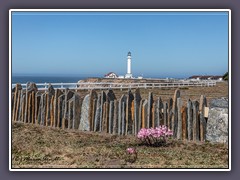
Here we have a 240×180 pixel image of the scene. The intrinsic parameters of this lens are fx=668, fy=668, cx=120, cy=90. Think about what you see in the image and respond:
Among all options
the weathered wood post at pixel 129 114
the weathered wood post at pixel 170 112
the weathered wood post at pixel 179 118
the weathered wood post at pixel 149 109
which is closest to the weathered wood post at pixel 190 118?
the weathered wood post at pixel 179 118

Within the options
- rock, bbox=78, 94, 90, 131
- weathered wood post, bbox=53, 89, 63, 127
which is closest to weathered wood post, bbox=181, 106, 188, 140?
rock, bbox=78, 94, 90, 131

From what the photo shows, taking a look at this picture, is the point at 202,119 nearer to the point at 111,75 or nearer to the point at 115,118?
the point at 115,118

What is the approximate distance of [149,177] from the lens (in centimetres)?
1013

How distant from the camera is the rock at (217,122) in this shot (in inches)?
413

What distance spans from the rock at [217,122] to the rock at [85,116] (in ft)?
6.76

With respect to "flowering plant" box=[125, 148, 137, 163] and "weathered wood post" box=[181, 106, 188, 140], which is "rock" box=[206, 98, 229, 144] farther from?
"flowering plant" box=[125, 148, 137, 163]

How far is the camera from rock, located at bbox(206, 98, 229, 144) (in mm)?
10484

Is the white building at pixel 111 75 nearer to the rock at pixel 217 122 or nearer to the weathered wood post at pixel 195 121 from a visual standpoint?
the weathered wood post at pixel 195 121

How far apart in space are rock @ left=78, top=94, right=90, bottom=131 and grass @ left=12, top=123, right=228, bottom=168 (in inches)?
16.9

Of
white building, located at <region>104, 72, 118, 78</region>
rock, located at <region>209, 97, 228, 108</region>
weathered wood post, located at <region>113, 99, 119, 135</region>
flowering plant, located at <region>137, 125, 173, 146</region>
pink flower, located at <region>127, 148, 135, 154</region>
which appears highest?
white building, located at <region>104, 72, 118, 78</region>

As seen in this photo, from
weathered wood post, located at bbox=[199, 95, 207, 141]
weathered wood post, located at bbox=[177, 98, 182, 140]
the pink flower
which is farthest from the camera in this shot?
weathered wood post, located at bbox=[177, 98, 182, 140]

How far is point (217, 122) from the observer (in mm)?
10742

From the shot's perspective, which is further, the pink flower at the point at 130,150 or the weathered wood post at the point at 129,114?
→ the weathered wood post at the point at 129,114
